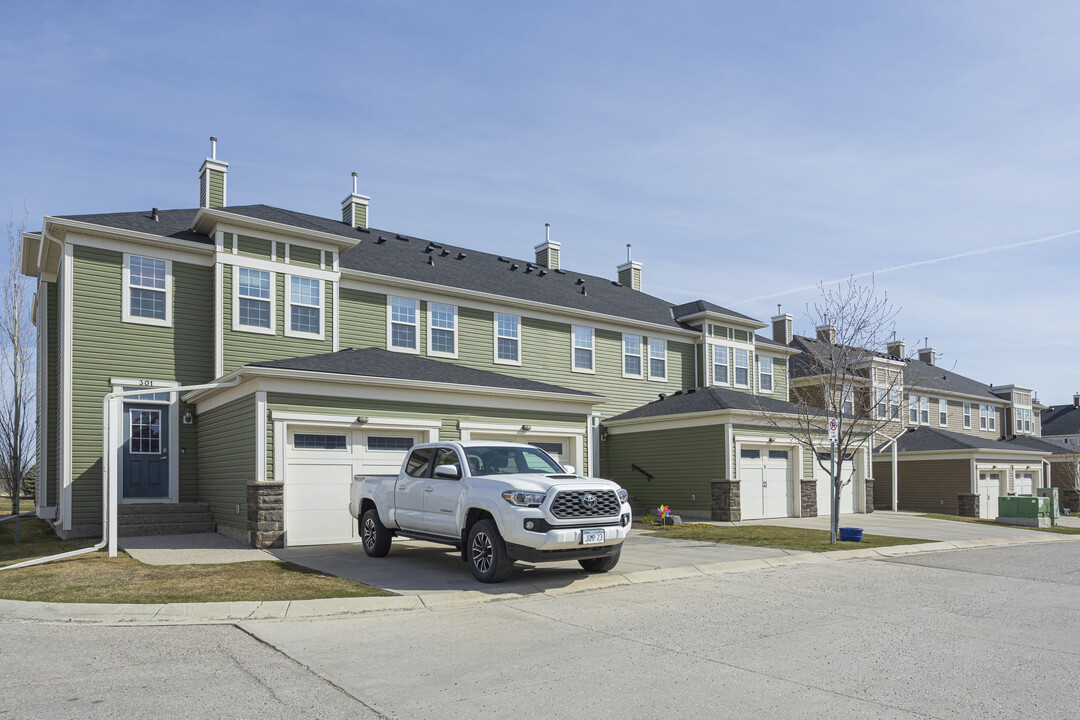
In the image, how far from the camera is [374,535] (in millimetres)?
13406

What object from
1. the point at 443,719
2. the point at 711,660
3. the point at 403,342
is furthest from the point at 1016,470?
the point at 443,719

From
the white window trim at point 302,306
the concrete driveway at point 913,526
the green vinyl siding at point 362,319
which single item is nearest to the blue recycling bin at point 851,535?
the concrete driveway at point 913,526

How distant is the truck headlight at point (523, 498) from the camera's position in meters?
10.4

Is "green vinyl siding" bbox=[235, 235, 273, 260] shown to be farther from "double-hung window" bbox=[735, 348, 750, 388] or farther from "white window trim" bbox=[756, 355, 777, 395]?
"white window trim" bbox=[756, 355, 777, 395]

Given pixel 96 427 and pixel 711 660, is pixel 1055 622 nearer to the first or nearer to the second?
pixel 711 660

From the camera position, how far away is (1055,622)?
345 inches

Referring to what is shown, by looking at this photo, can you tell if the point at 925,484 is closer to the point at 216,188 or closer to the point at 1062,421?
the point at 216,188

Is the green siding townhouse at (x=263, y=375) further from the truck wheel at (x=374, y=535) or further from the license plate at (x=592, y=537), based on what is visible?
the license plate at (x=592, y=537)

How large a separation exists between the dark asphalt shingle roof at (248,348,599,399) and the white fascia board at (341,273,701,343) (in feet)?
9.36

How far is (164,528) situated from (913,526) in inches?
756

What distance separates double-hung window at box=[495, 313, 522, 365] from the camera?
2425 centimetres

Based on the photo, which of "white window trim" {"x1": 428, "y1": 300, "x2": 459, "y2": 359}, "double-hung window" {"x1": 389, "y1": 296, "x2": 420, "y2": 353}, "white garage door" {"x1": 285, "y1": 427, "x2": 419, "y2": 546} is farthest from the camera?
"white window trim" {"x1": 428, "y1": 300, "x2": 459, "y2": 359}

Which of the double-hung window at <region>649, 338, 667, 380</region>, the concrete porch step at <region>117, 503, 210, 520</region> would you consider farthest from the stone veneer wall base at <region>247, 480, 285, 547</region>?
the double-hung window at <region>649, 338, 667, 380</region>

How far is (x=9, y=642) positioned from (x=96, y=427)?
1133 centimetres
